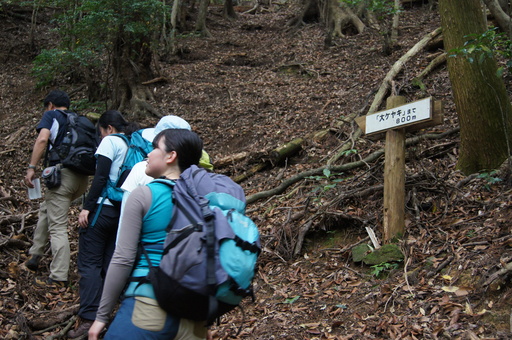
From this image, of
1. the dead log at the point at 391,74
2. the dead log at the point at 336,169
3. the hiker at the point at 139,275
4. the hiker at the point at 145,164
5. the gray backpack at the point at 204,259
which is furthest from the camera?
the dead log at the point at 391,74

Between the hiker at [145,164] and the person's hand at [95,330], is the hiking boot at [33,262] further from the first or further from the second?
the person's hand at [95,330]

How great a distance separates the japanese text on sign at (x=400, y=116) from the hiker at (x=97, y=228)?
2501 millimetres

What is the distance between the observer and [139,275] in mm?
2107

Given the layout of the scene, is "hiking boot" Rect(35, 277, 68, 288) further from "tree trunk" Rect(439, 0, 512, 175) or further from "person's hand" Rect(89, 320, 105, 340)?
"tree trunk" Rect(439, 0, 512, 175)

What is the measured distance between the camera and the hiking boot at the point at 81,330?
420 centimetres

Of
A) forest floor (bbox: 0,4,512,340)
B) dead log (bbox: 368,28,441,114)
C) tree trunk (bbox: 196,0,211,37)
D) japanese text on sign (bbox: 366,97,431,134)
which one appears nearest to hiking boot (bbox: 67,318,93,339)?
forest floor (bbox: 0,4,512,340)

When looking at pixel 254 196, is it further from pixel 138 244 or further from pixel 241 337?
pixel 138 244

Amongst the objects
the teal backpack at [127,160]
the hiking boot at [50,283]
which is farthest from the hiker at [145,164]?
the hiking boot at [50,283]

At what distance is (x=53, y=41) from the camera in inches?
648

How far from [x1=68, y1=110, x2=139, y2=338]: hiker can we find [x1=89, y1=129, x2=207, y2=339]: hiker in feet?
7.50

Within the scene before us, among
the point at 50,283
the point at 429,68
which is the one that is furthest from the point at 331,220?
the point at 429,68

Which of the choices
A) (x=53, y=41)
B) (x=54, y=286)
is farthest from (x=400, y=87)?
(x=53, y=41)

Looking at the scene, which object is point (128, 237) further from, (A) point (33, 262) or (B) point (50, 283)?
(A) point (33, 262)

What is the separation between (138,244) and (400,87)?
6981 millimetres
